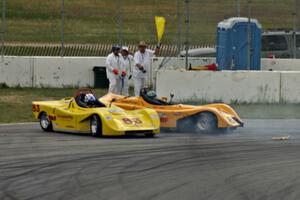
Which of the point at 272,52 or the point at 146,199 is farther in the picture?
the point at 272,52

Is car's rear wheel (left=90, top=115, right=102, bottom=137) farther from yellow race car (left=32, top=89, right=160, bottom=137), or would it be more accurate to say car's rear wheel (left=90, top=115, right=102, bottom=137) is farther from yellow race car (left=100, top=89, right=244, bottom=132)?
yellow race car (left=100, top=89, right=244, bottom=132)

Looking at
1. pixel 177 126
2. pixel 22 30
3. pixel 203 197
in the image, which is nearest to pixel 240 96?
pixel 177 126

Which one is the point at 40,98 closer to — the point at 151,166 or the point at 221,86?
the point at 221,86

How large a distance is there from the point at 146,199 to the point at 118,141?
518 cm

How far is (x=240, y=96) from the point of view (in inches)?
814

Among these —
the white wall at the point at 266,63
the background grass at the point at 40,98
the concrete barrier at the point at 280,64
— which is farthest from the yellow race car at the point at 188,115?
the concrete barrier at the point at 280,64

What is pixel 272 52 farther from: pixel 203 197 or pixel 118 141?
pixel 203 197

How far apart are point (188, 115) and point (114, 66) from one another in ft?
17.1

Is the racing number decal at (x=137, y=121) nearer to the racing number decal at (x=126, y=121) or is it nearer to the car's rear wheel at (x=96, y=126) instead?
the racing number decal at (x=126, y=121)

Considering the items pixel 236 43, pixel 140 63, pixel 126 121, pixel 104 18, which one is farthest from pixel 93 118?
pixel 104 18

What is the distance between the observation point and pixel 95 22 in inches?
1059

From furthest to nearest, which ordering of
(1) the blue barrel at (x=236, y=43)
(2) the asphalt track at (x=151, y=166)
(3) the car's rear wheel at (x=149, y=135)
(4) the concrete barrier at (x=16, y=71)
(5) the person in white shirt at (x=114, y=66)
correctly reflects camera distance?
(4) the concrete barrier at (x=16, y=71), (1) the blue barrel at (x=236, y=43), (5) the person in white shirt at (x=114, y=66), (3) the car's rear wheel at (x=149, y=135), (2) the asphalt track at (x=151, y=166)

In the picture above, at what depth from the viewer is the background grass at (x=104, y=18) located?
25672mm

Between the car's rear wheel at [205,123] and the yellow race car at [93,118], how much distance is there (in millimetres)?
914
